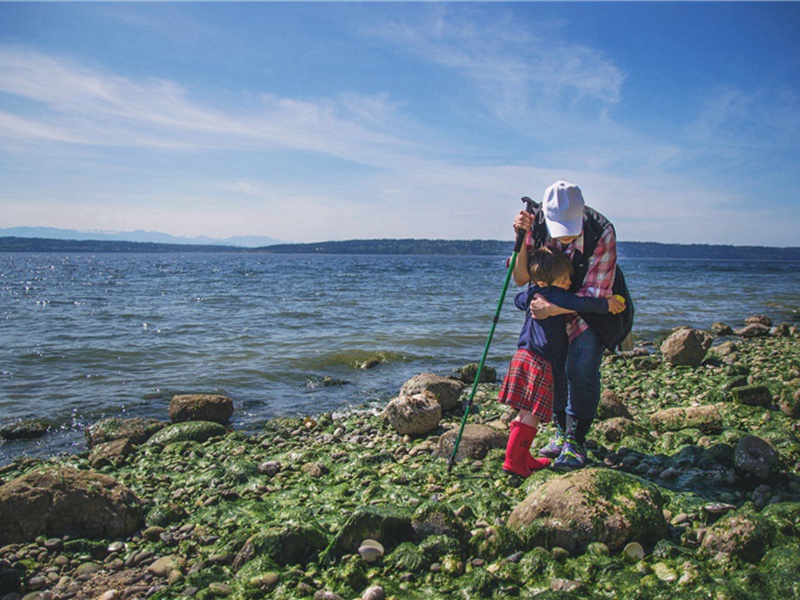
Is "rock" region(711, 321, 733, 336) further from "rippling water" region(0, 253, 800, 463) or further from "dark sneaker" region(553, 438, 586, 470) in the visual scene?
"dark sneaker" region(553, 438, 586, 470)

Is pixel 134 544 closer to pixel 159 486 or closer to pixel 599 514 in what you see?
pixel 159 486

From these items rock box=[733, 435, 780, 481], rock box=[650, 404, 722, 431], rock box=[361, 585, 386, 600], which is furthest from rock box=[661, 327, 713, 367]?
rock box=[361, 585, 386, 600]

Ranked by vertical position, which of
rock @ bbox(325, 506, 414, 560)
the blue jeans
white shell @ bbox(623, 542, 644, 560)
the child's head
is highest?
the child's head

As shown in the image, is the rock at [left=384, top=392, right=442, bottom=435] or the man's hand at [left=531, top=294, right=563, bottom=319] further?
the rock at [left=384, top=392, right=442, bottom=435]

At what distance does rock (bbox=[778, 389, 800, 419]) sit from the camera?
21.5ft

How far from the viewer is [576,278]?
16.3 ft

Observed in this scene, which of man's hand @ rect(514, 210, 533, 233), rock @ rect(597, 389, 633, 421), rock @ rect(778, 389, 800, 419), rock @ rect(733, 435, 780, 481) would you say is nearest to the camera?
rock @ rect(733, 435, 780, 481)

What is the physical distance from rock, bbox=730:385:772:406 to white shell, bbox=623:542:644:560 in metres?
4.71

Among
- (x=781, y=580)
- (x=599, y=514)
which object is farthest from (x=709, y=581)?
(x=599, y=514)

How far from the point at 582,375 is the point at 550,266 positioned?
1.08 m

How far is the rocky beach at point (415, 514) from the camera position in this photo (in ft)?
11.4

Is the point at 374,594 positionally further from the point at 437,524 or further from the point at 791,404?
the point at 791,404

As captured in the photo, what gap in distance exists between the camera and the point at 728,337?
16484 mm

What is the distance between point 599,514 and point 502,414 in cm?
457
